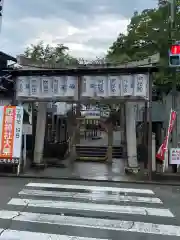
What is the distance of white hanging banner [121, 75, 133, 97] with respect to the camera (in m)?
14.3

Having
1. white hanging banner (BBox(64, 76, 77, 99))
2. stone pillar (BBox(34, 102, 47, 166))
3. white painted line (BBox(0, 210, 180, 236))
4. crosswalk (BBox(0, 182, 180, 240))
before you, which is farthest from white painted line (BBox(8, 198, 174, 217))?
stone pillar (BBox(34, 102, 47, 166))

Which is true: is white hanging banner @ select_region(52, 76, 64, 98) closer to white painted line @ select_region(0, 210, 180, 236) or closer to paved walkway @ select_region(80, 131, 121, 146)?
white painted line @ select_region(0, 210, 180, 236)

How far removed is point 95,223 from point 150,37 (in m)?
16.0

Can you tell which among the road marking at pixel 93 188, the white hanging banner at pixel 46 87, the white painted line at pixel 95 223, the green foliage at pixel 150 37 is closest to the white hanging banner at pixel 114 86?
the green foliage at pixel 150 37

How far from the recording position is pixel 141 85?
1411 centimetres

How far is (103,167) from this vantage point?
17.1 metres

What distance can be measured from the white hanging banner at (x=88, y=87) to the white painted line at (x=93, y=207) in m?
6.57

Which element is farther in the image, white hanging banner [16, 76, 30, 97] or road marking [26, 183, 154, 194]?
white hanging banner [16, 76, 30, 97]

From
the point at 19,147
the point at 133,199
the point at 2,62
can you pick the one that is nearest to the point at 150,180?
the point at 133,199

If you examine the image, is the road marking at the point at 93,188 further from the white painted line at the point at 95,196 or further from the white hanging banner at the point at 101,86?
the white hanging banner at the point at 101,86

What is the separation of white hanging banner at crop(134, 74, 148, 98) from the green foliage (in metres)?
1.32

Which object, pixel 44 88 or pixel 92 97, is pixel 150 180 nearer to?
pixel 92 97

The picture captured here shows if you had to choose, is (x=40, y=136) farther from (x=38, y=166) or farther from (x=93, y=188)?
(x=93, y=188)

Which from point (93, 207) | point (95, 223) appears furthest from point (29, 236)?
point (93, 207)
